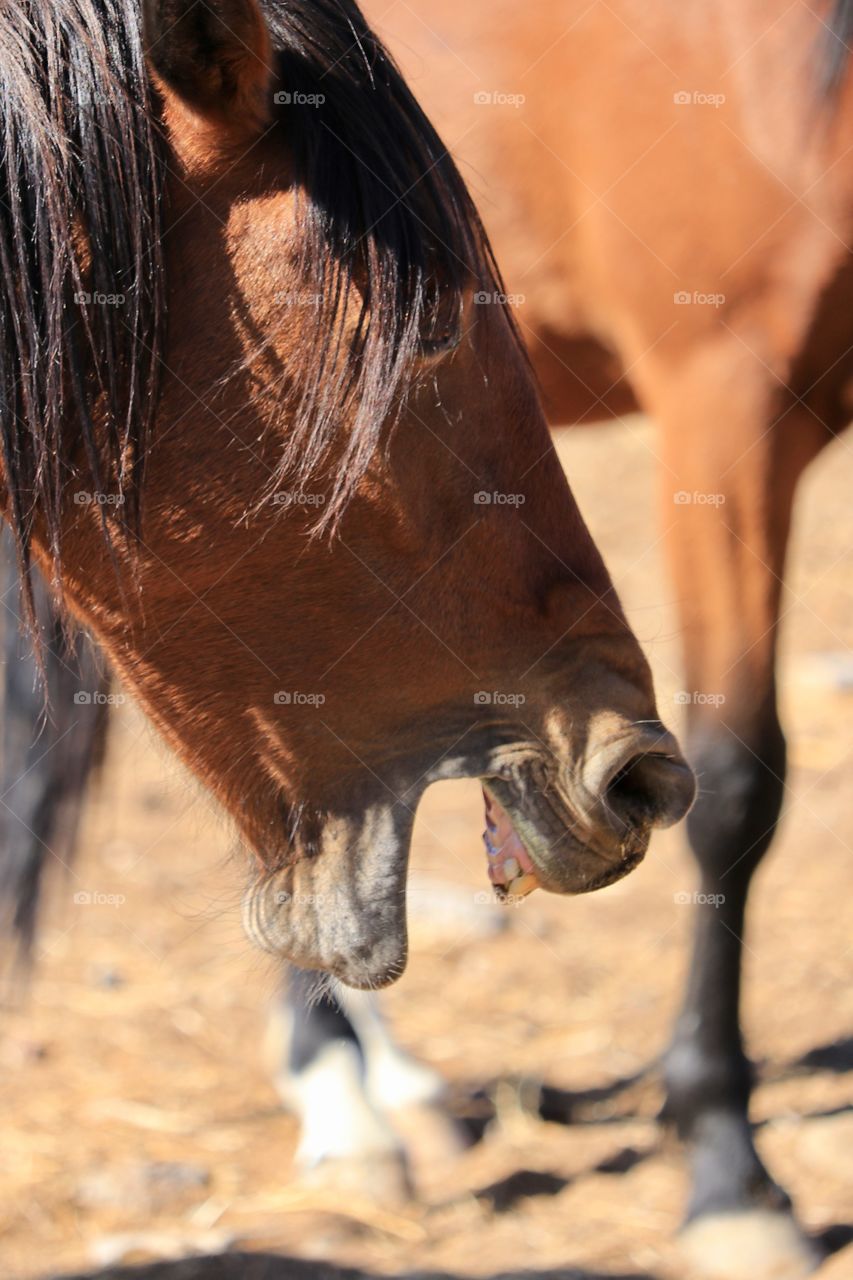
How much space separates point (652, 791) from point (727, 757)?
832 millimetres

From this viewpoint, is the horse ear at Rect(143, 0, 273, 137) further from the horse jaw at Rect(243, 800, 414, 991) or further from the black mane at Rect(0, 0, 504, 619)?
the horse jaw at Rect(243, 800, 414, 991)

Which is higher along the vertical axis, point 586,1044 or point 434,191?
point 434,191

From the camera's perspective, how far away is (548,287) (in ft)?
7.72

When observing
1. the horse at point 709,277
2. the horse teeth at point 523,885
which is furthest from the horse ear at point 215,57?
the horse at point 709,277

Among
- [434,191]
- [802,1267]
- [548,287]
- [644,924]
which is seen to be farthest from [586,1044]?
[434,191]

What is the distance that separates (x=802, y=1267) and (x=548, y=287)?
→ 165cm

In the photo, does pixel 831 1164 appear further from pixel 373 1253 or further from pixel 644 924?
pixel 644 924

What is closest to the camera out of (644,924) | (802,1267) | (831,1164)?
(802,1267)

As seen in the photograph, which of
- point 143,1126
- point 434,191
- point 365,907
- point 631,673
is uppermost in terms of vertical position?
point 434,191

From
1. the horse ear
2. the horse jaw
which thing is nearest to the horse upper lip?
the horse jaw

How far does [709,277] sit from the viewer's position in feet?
7.06

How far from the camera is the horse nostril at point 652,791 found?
143 cm

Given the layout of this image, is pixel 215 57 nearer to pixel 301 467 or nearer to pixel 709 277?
pixel 301 467

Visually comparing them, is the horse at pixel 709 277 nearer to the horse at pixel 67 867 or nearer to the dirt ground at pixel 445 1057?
the dirt ground at pixel 445 1057
